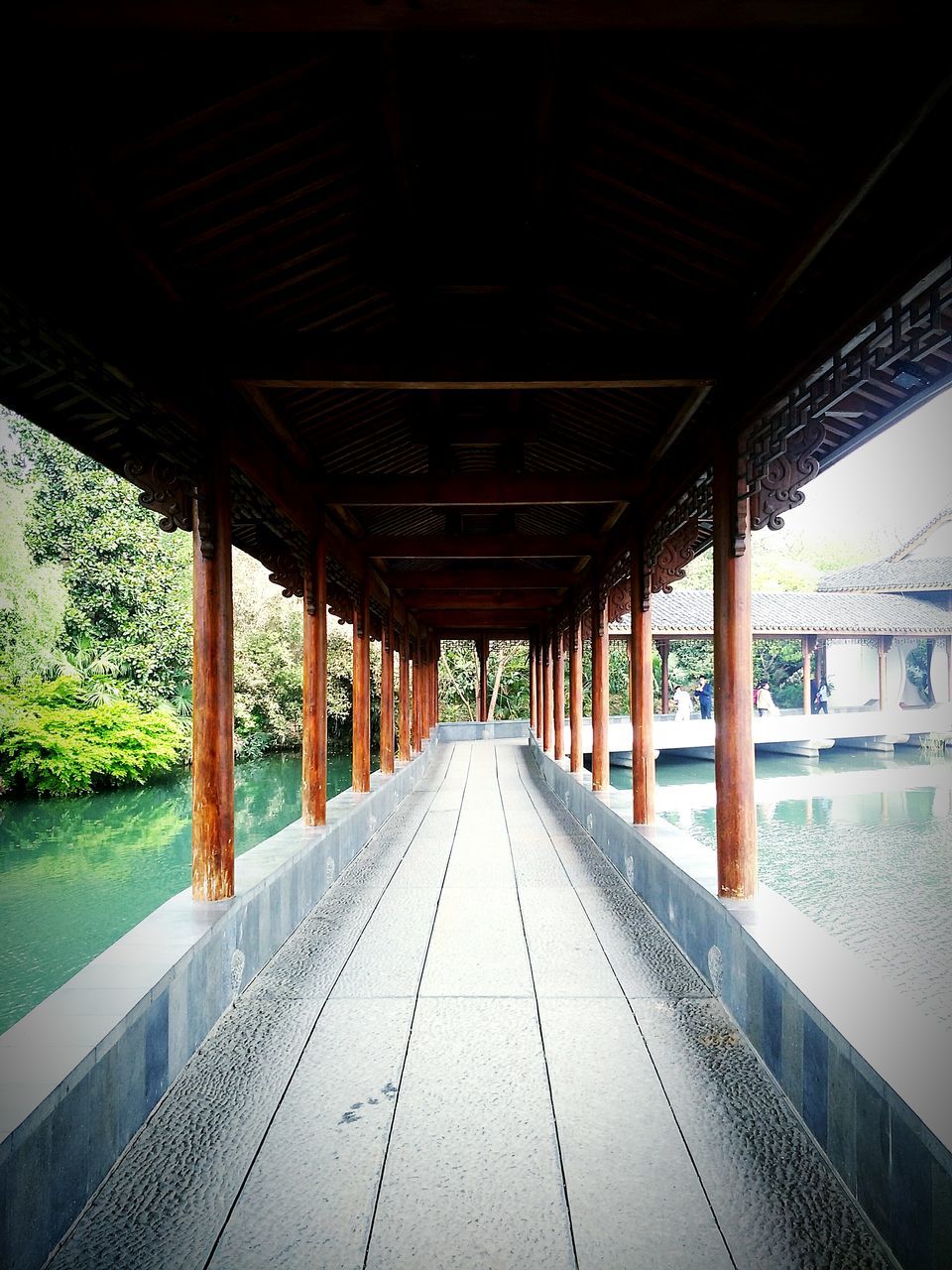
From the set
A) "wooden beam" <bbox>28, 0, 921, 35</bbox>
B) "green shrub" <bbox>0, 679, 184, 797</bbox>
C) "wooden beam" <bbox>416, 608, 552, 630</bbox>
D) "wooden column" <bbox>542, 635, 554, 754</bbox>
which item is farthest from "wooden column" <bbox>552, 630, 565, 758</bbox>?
"wooden beam" <bbox>28, 0, 921, 35</bbox>

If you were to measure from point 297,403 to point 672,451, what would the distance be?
6.38 ft

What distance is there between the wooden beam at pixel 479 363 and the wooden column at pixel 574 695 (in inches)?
244

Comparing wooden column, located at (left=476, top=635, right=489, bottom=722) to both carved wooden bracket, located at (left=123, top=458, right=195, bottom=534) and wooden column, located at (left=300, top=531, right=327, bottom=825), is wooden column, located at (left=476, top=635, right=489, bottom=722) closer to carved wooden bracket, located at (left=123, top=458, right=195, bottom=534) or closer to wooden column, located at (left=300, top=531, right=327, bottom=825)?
wooden column, located at (left=300, top=531, right=327, bottom=825)

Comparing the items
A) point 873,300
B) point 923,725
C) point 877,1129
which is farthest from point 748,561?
point 923,725

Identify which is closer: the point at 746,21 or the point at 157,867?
the point at 746,21

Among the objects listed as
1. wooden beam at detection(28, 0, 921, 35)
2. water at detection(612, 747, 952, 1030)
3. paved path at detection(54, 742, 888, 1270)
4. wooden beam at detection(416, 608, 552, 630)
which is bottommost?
water at detection(612, 747, 952, 1030)

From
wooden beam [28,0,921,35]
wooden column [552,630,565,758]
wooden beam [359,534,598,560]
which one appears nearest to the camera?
wooden beam [28,0,921,35]

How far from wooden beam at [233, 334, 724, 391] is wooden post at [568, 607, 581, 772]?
6208 mm

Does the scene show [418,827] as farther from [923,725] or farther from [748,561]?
[923,725]

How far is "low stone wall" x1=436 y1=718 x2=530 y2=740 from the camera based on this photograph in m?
19.1

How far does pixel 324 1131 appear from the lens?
2145mm

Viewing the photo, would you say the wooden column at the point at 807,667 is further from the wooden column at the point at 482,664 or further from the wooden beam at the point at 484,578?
the wooden beam at the point at 484,578

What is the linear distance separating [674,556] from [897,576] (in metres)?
20.5

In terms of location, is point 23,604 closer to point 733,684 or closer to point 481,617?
point 481,617
